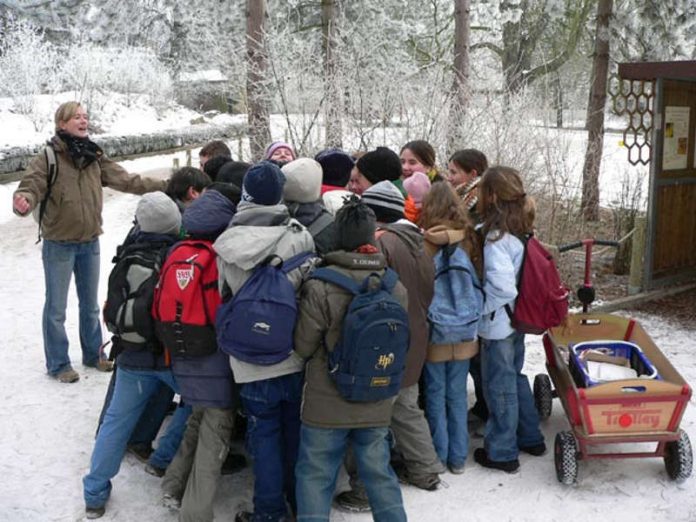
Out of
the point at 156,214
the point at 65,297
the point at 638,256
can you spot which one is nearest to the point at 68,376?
the point at 65,297

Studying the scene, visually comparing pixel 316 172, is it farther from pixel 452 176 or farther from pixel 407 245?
pixel 452 176

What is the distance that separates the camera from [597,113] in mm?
10953

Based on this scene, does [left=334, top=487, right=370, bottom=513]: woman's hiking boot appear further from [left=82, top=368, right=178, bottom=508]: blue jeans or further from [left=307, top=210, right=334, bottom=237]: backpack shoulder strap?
[left=307, top=210, right=334, bottom=237]: backpack shoulder strap

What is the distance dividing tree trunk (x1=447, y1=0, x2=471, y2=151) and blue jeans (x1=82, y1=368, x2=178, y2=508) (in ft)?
22.4

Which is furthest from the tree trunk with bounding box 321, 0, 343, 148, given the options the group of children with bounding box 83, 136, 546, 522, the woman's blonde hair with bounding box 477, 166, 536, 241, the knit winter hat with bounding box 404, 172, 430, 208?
the woman's blonde hair with bounding box 477, 166, 536, 241

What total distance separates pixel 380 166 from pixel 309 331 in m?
1.35

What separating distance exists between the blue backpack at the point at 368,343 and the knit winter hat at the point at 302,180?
57 cm

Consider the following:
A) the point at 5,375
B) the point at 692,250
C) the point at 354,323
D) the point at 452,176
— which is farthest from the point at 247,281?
the point at 692,250

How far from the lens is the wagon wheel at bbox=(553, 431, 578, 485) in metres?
3.76

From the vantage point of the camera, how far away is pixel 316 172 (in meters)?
3.57

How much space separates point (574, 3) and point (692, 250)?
10.7 metres

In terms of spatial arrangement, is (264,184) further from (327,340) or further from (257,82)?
(257,82)

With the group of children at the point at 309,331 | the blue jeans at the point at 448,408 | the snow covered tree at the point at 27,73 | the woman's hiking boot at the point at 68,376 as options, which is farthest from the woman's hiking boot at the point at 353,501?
the snow covered tree at the point at 27,73

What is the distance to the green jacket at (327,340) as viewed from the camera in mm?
3125
